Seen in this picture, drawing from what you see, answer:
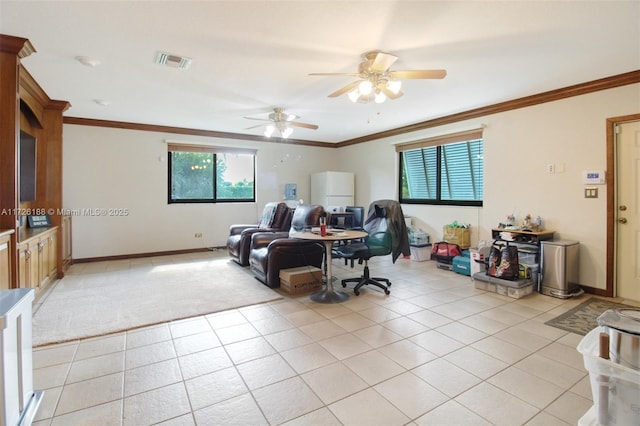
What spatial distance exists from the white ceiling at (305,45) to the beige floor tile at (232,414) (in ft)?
8.30

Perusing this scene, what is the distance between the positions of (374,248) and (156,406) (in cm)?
268

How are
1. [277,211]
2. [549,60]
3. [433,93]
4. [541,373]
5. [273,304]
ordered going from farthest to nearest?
[277,211], [433,93], [273,304], [549,60], [541,373]

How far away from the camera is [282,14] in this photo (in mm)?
2281

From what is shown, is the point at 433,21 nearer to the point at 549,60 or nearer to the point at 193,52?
the point at 549,60

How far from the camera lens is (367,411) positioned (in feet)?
5.72

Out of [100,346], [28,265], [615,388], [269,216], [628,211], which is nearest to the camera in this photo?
[615,388]

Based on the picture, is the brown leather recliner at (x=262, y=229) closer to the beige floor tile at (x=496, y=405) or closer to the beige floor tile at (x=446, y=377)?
the beige floor tile at (x=446, y=377)

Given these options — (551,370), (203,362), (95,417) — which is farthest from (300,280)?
(551,370)

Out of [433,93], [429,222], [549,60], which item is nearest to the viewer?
[549,60]

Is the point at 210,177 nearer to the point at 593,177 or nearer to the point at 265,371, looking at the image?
the point at 265,371

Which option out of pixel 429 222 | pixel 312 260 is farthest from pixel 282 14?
pixel 429 222

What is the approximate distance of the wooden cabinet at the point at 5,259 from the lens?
2641mm

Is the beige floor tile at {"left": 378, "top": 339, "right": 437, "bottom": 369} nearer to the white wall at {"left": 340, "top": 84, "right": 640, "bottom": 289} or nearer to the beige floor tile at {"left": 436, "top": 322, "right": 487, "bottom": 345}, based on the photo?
the beige floor tile at {"left": 436, "top": 322, "right": 487, "bottom": 345}

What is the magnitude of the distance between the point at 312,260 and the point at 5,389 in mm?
3129
